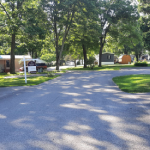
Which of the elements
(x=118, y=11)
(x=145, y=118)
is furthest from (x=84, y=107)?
(x=118, y=11)

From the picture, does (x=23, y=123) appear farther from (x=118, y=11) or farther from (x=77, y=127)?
(x=118, y=11)

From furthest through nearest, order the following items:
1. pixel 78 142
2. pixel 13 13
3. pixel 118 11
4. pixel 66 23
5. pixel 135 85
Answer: pixel 118 11
pixel 66 23
pixel 13 13
pixel 135 85
pixel 78 142

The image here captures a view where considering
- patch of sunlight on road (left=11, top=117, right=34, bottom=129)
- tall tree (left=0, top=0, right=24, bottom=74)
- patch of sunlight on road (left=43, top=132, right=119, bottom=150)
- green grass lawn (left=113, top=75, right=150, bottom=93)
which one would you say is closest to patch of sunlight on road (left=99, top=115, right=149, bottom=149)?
patch of sunlight on road (left=43, top=132, right=119, bottom=150)

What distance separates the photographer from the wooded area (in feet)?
79.4

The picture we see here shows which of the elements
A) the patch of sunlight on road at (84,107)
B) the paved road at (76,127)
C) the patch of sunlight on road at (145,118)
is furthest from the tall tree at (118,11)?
the patch of sunlight on road at (145,118)

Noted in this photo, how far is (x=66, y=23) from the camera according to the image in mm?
29250

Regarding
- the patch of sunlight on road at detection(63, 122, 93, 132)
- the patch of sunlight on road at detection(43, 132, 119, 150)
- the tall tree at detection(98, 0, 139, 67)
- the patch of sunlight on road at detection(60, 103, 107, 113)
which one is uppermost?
the tall tree at detection(98, 0, 139, 67)

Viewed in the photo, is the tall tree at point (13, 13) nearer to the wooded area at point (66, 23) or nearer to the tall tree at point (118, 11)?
the wooded area at point (66, 23)

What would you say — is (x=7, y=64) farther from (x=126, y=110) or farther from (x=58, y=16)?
(x=126, y=110)

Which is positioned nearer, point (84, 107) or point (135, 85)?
point (84, 107)

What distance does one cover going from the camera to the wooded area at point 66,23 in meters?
24.2

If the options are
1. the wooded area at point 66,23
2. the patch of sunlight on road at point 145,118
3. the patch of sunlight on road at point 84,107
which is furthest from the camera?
the wooded area at point 66,23

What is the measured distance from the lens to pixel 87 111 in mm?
6371

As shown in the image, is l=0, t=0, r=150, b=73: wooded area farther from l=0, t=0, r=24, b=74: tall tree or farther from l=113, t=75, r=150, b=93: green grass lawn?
l=113, t=75, r=150, b=93: green grass lawn
